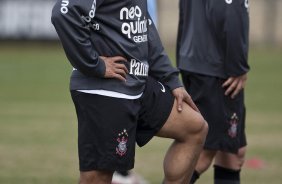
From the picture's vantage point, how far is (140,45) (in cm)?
616

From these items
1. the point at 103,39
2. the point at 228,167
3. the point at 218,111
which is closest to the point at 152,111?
the point at 103,39

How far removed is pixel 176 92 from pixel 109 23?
31.6 inches

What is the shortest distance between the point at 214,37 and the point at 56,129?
6566 millimetres

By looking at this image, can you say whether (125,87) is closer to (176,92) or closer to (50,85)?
(176,92)

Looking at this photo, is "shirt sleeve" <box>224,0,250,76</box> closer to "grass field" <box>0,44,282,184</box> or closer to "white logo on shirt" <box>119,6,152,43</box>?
"white logo on shirt" <box>119,6,152,43</box>

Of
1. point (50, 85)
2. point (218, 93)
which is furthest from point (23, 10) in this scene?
point (218, 93)

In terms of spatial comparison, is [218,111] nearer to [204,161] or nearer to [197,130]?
[204,161]

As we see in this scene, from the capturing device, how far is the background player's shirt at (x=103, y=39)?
577 centimetres

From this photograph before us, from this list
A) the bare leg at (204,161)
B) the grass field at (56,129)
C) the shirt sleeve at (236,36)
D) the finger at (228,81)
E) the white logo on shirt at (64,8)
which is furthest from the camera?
the grass field at (56,129)

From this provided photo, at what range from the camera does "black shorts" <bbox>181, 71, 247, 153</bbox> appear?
24.1 feet

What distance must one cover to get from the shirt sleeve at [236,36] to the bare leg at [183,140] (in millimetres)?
1013

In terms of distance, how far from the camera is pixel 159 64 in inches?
256

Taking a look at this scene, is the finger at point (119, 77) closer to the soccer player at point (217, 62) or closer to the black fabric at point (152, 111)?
the black fabric at point (152, 111)

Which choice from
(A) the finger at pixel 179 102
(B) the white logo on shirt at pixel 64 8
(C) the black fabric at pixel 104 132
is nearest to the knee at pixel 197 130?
(A) the finger at pixel 179 102
